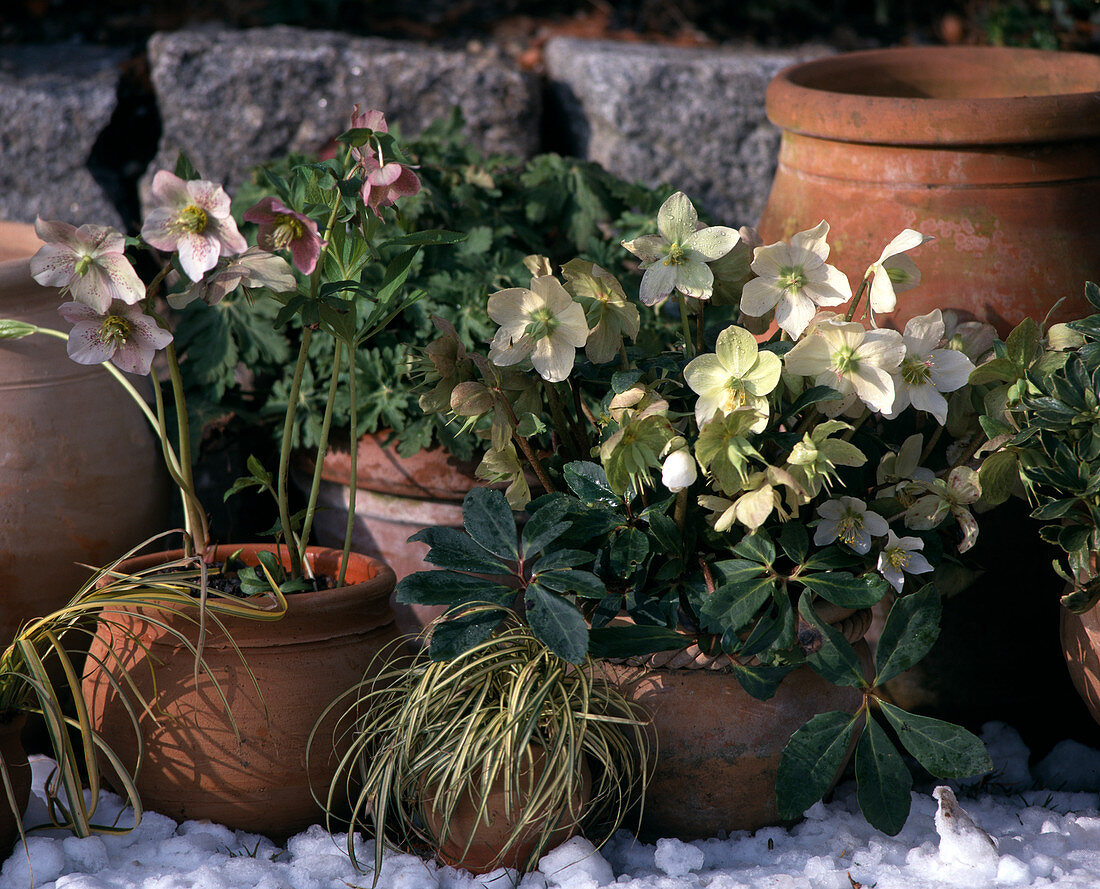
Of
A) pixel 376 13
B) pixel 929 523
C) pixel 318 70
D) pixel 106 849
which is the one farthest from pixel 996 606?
pixel 376 13

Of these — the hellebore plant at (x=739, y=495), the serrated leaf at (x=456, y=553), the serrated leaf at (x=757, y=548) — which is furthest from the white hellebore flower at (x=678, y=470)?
the serrated leaf at (x=456, y=553)

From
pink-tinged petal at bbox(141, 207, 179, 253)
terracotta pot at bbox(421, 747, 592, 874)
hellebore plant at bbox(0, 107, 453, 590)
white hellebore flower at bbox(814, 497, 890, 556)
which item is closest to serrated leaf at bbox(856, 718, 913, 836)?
white hellebore flower at bbox(814, 497, 890, 556)

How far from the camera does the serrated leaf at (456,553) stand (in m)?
1.29

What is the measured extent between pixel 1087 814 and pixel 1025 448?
0.57 metres

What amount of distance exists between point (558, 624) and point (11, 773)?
74cm

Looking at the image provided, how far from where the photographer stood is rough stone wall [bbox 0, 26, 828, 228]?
2.50 metres

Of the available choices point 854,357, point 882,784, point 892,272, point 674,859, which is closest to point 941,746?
point 882,784

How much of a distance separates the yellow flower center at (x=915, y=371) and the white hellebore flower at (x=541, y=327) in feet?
1.30

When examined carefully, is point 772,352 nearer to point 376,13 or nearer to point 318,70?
point 318,70

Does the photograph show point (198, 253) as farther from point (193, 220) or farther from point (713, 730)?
point (713, 730)

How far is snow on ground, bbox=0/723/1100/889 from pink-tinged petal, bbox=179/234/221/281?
2.39 feet

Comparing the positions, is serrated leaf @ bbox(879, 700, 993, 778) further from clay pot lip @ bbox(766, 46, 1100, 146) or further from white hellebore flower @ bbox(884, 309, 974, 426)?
clay pot lip @ bbox(766, 46, 1100, 146)

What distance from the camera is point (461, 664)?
4.40 feet

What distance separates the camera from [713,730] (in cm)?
135
